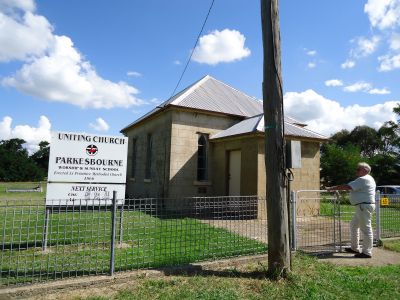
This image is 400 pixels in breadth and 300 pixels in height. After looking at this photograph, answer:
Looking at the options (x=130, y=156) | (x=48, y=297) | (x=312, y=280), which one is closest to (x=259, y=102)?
(x=130, y=156)

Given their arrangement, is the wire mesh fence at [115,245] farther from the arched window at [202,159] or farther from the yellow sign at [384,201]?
the arched window at [202,159]

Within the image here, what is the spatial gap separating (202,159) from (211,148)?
27.6 inches

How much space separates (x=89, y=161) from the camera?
8.00 m

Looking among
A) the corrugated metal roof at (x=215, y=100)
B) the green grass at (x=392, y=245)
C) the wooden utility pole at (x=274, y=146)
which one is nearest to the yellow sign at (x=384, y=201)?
the green grass at (x=392, y=245)

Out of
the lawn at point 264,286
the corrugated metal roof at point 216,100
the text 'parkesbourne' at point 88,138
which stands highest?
the corrugated metal roof at point 216,100

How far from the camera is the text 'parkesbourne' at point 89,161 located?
7.69 metres

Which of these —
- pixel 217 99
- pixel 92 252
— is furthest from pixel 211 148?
pixel 92 252

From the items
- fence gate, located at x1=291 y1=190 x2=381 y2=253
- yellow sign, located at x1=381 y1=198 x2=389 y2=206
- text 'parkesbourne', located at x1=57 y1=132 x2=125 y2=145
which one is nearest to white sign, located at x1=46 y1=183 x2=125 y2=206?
text 'parkesbourne', located at x1=57 y1=132 x2=125 y2=145

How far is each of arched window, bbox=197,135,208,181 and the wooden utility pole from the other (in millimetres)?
10579

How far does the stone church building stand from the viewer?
1412 cm

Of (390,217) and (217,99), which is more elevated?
(217,99)

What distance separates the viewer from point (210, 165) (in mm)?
16703

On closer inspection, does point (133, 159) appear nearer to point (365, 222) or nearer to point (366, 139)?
point (365, 222)

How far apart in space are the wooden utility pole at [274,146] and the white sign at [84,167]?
3160 millimetres
